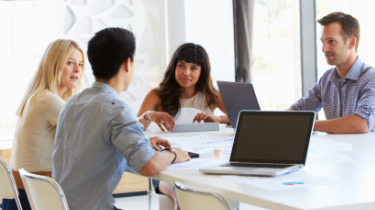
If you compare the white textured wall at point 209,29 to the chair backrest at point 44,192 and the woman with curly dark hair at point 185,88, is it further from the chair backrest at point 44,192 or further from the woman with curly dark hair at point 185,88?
the chair backrest at point 44,192

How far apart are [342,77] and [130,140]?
1.75 meters

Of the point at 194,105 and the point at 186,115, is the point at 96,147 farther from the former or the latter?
the point at 194,105

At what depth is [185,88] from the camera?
315 centimetres

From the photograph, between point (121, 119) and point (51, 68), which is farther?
point (51, 68)

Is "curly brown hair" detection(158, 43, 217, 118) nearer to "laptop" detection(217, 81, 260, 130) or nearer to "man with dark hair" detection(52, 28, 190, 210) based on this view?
"laptop" detection(217, 81, 260, 130)

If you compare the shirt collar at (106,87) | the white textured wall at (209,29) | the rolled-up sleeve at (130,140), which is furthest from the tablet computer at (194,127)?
the white textured wall at (209,29)

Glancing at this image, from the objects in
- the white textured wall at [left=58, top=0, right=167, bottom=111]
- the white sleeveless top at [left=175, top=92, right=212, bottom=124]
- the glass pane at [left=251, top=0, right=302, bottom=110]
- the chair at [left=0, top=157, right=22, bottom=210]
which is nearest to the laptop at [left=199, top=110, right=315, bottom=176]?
the chair at [left=0, top=157, right=22, bottom=210]

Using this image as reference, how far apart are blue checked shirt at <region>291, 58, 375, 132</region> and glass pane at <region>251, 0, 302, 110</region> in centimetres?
140

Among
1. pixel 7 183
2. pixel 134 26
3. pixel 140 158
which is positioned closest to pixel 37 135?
pixel 7 183

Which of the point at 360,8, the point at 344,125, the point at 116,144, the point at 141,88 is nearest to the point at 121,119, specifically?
the point at 116,144

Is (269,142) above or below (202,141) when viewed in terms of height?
above

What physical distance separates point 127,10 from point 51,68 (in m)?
2.34

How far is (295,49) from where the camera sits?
4.04 meters

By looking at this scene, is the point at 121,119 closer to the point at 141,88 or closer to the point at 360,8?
the point at 360,8
